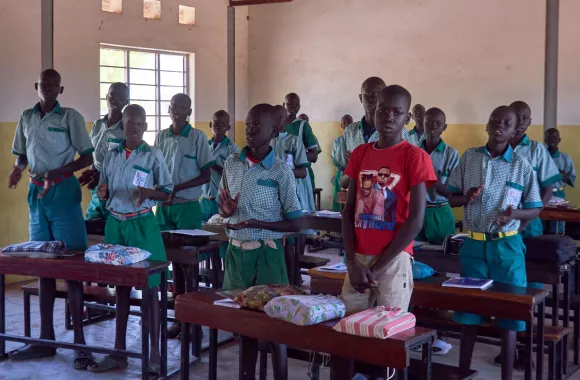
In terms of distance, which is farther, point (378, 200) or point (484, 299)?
point (484, 299)

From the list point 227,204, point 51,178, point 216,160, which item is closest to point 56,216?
point 51,178

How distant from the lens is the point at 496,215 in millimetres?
4008

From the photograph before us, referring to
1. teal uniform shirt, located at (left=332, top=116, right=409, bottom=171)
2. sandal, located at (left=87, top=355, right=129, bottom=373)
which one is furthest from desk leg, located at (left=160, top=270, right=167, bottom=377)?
teal uniform shirt, located at (left=332, top=116, right=409, bottom=171)

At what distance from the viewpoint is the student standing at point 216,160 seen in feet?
23.6

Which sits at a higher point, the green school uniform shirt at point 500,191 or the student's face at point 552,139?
the student's face at point 552,139

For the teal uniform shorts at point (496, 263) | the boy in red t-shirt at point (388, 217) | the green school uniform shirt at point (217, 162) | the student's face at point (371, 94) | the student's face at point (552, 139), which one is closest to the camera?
the boy in red t-shirt at point (388, 217)

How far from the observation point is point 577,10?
8789mm

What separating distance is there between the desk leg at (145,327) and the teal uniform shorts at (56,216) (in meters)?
0.97

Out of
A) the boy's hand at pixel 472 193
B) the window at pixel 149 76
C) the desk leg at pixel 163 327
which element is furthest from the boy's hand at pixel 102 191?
the window at pixel 149 76

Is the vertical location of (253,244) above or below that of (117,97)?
below

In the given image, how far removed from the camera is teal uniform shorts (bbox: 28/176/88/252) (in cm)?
492

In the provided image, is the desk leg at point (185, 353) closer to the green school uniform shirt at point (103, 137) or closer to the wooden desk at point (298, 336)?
the wooden desk at point (298, 336)

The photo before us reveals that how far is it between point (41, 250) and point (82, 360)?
80 centimetres

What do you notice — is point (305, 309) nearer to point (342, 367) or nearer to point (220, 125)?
point (342, 367)
